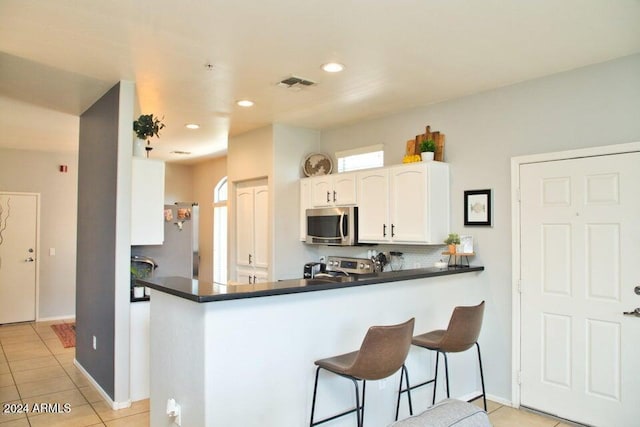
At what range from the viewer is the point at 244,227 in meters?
5.55

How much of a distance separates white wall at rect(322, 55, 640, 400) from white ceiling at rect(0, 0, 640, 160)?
0.13m

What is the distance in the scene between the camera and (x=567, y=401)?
329 cm

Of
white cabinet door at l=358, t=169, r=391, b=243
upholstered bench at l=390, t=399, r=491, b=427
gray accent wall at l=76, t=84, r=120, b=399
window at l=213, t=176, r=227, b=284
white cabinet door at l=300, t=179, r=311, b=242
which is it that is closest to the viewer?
upholstered bench at l=390, t=399, r=491, b=427

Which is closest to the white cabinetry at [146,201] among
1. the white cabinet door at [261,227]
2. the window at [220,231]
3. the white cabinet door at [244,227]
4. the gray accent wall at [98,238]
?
the gray accent wall at [98,238]

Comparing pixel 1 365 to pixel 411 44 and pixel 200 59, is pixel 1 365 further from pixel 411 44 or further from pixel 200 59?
pixel 411 44

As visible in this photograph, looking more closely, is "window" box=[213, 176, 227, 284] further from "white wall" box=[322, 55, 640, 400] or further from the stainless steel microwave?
"white wall" box=[322, 55, 640, 400]

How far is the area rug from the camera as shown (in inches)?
218

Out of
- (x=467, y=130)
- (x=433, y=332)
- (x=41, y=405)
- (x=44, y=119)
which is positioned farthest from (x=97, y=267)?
(x=467, y=130)

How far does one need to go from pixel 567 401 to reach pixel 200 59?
147 inches

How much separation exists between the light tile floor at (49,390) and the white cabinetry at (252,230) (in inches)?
79.3

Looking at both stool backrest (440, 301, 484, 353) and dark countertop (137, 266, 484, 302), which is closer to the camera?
dark countertop (137, 266, 484, 302)

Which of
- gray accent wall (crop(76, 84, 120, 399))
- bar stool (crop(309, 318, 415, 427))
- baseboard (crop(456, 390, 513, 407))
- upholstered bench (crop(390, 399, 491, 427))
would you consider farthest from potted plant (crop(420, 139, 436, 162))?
upholstered bench (crop(390, 399, 491, 427))

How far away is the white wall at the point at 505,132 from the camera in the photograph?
3111mm

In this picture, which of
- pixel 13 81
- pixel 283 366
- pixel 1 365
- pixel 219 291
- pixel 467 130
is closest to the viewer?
pixel 219 291
